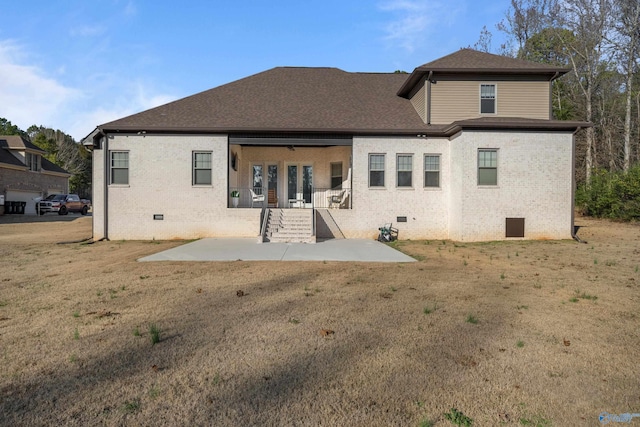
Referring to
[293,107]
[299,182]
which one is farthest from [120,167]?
[299,182]

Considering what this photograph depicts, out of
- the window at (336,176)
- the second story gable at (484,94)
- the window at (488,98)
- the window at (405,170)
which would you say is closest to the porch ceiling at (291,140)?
the window at (405,170)

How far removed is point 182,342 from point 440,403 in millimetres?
2647

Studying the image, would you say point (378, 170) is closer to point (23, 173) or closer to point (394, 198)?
point (394, 198)

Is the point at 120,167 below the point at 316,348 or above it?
above

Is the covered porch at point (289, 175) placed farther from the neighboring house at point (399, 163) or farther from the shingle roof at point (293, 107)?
the neighboring house at point (399, 163)

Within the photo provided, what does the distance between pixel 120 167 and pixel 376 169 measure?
1009cm

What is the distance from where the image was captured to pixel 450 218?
14367 mm

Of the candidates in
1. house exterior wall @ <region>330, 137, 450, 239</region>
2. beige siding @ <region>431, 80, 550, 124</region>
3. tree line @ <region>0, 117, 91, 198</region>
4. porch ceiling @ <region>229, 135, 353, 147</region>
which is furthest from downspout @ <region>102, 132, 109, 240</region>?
tree line @ <region>0, 117, 91, 198</region>

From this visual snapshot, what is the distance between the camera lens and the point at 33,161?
3466cm

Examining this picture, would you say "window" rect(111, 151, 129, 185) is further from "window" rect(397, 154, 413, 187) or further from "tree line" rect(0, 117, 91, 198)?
"tree line" rect(0, 117, 91, 198)

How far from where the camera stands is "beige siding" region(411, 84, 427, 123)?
49.7 ft

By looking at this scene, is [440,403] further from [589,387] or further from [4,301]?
[4,301]

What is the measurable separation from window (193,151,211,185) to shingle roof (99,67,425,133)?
1.06 m

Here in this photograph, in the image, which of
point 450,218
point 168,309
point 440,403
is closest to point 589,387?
point 440,403
